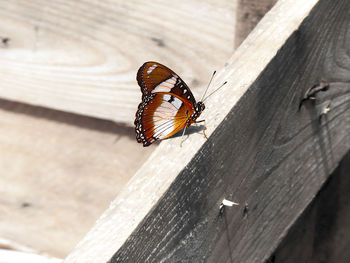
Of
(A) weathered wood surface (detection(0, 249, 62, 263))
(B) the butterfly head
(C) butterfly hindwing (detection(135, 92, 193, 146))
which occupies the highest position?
(B) the butterfly head

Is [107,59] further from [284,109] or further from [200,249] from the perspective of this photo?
[200,249]

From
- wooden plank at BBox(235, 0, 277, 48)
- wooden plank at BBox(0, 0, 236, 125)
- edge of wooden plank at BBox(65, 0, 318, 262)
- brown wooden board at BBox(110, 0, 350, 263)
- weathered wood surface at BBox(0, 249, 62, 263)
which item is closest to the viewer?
edge of wooden plank at BBox(65, 0, 318, 262)

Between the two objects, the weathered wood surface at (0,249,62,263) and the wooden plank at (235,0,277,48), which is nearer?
the wooden plank at (235,0,277,48)

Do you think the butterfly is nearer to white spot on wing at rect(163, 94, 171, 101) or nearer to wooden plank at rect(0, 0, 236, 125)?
white spot on wing at rect(163, 94, 171, 101)

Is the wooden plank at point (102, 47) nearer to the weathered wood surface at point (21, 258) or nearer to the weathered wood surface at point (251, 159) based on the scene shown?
the weathered wood surface at point (251, 159)

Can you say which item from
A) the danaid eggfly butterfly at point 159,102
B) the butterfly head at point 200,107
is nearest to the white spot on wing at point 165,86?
the danaid eggfly butterfly at point 159,102

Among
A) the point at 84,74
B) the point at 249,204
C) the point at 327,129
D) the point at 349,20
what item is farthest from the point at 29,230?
the point at 349,20

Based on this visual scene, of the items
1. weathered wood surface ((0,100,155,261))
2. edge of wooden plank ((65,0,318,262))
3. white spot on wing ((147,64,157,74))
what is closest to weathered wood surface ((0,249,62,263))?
weathered wood surface ((0,100,155,261))
